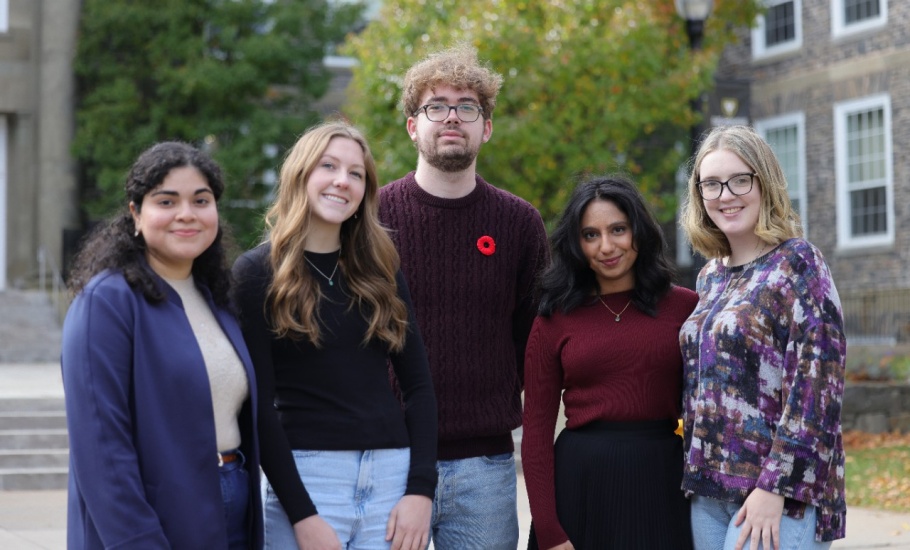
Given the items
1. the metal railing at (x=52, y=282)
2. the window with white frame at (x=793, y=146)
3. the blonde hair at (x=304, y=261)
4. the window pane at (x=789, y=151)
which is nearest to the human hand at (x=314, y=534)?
the blonde hair at (x=304, y=261)

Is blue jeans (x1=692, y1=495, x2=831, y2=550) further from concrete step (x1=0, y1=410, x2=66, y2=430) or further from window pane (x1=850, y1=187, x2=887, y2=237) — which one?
window pane (x1=850, y1=187, x2=887, y2=237)

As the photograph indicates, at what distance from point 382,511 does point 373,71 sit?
11.3m

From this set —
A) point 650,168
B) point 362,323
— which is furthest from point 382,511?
point 650,168

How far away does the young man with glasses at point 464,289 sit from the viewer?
3982 mm

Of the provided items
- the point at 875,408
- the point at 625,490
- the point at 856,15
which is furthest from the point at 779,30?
the point at 625,490

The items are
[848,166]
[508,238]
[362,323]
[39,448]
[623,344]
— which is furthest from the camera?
[848,166]

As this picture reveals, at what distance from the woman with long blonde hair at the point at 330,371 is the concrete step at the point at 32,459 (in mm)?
6866

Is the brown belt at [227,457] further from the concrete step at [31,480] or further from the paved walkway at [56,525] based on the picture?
the concrete step at [31,480]

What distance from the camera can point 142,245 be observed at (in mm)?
3174

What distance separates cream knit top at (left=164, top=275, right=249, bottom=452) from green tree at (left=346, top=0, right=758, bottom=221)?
10.1 m

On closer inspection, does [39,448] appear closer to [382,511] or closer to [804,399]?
[382,511]

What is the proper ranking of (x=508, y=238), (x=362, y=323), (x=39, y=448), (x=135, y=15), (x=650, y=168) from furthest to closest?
(x=135, y=15) < (x=650, y=168) < (x=39, y=448) < (x=508, y=238) < (x=362, y=323)

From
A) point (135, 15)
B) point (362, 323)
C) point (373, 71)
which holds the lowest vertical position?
point (362, 323)

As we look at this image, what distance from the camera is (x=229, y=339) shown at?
10.6 ft
